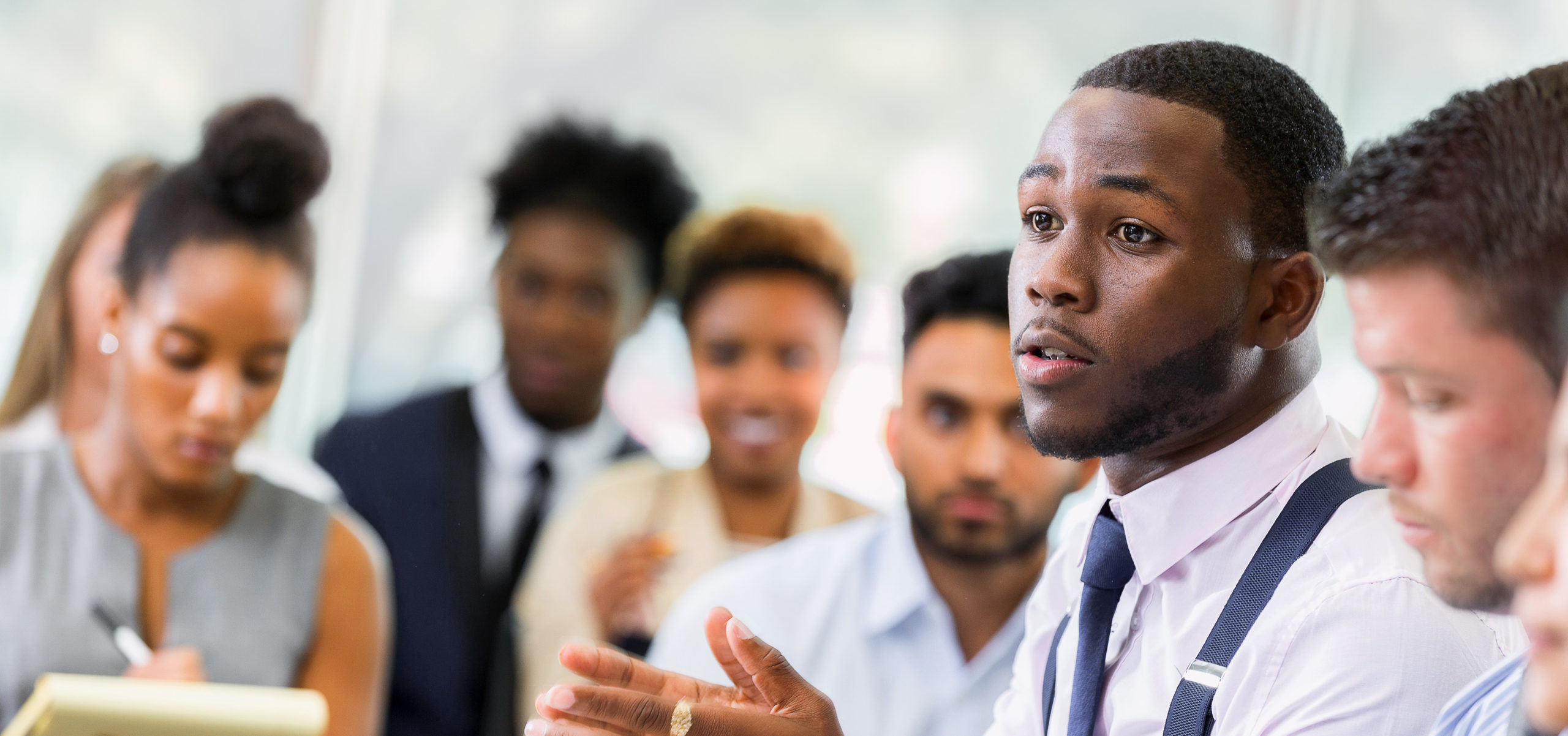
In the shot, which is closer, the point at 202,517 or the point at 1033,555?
the point at 1033,555

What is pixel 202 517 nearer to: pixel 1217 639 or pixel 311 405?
pixel 311 405

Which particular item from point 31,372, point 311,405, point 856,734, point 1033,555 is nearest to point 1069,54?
point 1033,555

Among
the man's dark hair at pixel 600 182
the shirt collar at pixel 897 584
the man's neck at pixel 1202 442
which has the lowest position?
the shirt collar at pixel 897 584

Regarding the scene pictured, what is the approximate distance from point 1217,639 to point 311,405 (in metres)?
1.86

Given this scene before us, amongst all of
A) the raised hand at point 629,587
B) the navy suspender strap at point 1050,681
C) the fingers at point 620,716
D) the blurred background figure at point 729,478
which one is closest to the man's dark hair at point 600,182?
the blurred background figure at point 729,478

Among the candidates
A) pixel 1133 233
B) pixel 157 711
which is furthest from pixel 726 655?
pixel 157 711

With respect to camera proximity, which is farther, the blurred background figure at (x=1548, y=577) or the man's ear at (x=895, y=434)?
the man's ear at (x=895, y=434)

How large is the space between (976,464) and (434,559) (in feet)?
2.87

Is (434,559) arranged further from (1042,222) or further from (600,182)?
(1042,222)

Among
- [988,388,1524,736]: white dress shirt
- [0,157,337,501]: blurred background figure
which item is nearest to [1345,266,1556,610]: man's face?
[988,388,1524,736]: white dress shirt

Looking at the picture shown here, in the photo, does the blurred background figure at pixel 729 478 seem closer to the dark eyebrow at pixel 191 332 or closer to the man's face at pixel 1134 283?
the dark eyebrow at pixel 191 332

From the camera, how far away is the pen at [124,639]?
59.2 inches

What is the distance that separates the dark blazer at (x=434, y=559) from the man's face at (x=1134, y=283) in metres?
1.26

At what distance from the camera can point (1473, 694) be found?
61 centimetres
